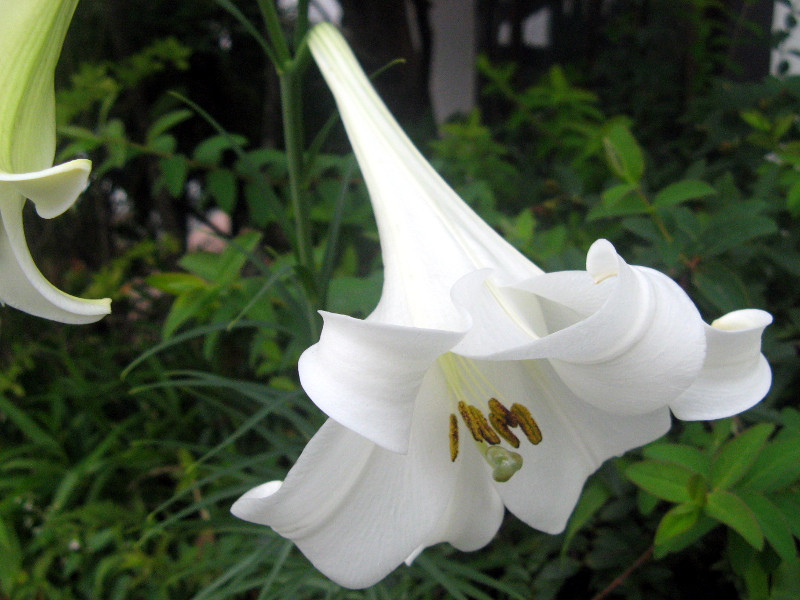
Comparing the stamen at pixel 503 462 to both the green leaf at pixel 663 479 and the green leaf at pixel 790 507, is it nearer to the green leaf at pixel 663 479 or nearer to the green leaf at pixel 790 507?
the green leaf at pixel 663 479

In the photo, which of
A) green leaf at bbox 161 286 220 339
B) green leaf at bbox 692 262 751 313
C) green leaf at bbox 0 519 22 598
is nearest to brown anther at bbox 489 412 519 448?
green leaf at bbox 692 262 751 313

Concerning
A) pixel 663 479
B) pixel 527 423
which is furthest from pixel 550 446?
pixel 663 479

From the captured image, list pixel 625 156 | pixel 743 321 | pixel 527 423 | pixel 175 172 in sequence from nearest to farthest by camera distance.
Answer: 1. pixel 743 321
2. pixel 527 423
3. pixel 625 156
4. pixel 175 172

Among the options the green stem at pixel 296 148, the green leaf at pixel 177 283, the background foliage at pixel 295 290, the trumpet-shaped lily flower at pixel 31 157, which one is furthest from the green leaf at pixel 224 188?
the trumpet-shaped lily flower at pixel 31 157

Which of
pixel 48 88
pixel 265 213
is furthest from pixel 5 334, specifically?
pixel 48 88

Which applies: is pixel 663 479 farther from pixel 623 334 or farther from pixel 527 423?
pixel 623 334

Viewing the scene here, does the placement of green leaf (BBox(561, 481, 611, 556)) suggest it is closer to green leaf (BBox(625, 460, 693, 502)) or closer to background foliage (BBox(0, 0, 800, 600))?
background foliage (BBox(0, 0, 800, 600))

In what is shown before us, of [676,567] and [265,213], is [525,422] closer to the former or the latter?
[676,567]
